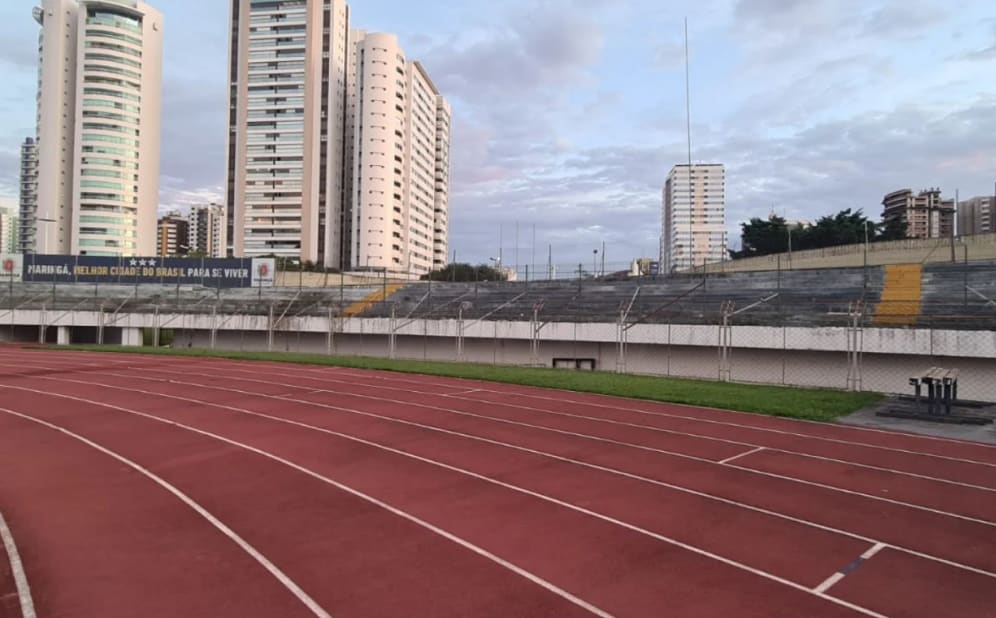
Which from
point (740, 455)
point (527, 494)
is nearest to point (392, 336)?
point (740, 455)

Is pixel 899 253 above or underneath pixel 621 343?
above

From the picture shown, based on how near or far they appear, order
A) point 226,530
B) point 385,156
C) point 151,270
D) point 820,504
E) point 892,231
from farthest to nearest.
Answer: point 385,156 < point 892,231 < point 151,270 < point 820,504 < point 226,530

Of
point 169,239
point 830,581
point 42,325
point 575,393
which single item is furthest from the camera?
point 169,239

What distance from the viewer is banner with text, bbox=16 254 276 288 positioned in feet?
151

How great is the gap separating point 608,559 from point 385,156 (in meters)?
95.6

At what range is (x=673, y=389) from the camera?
18031mm

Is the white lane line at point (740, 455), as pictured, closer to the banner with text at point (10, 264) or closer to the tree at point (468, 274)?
the banner with text at point (10, 264)

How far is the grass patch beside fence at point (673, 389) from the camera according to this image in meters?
15.1

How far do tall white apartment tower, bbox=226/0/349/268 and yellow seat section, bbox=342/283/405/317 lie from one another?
61.8 m

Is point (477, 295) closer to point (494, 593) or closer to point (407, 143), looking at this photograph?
point (494, 593)

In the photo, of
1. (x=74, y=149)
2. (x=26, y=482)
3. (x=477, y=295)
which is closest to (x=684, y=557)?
(x=26, y=482)

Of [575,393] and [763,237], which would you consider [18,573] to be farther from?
[763,237]

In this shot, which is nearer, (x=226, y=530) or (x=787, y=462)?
(x=226, y=530)

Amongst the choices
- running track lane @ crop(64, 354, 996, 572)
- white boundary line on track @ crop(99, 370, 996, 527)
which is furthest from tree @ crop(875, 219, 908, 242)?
running track lane @ crop(64, 354, 996, 572)
